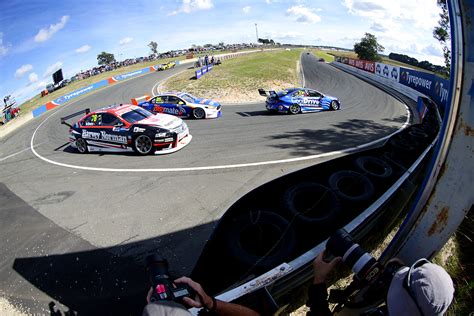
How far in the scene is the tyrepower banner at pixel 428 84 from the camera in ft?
54.0

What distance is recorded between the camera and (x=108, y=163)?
1020cm

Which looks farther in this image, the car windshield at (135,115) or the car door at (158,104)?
the car door at (158,104)

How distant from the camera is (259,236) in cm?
403

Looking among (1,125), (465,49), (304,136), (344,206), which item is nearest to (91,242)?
(344,206)

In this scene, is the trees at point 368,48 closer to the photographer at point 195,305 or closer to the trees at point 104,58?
the photographer at point 195,305

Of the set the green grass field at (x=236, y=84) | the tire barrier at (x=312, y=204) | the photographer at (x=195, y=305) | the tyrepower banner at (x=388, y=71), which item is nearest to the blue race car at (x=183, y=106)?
the green grass field at (x=236, y=84)

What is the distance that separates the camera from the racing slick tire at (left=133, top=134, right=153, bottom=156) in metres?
10.5

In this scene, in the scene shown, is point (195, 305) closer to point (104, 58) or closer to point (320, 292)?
point (320, 292)

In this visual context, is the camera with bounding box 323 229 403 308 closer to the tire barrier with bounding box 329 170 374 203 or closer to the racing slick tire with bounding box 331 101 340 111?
the tire barrier with bounding box 329 170 374 203

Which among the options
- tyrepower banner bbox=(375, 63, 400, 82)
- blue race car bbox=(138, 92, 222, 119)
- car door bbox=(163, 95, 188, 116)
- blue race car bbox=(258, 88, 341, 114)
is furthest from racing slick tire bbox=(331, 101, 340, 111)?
tyrepower banner bbox=(375, 63, 400, 82)

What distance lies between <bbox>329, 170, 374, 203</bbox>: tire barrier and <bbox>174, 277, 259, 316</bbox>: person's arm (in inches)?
98.7

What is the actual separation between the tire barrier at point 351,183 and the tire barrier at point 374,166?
0.32 meters

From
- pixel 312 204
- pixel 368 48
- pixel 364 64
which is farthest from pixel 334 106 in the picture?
pixel 368 48

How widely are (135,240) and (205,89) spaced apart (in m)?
22.5
